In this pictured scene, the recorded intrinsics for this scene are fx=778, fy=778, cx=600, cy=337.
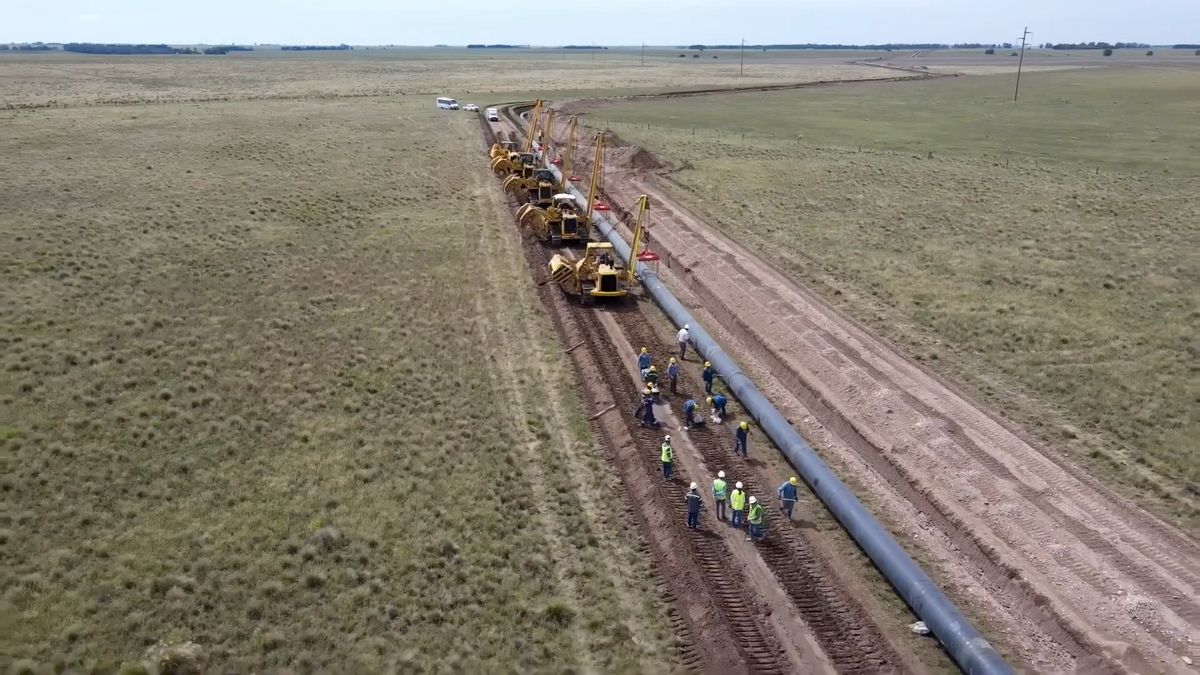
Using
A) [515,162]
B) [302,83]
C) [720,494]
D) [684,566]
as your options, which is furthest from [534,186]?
[302,83]

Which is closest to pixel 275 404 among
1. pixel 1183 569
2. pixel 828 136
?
pixel 1183 569

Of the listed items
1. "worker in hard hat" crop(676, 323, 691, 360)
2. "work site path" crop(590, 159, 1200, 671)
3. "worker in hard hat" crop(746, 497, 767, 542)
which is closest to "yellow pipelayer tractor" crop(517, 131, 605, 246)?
"work site path" crop(590, 159, 1200, 671)

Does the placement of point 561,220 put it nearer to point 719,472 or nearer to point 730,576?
point 719,472

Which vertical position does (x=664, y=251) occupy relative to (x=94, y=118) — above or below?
below

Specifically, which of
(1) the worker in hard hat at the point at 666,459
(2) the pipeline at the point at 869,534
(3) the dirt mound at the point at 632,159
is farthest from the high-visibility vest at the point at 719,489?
(3) the dirt mound at the point at 632,159

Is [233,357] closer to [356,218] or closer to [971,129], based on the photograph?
[356,218]
